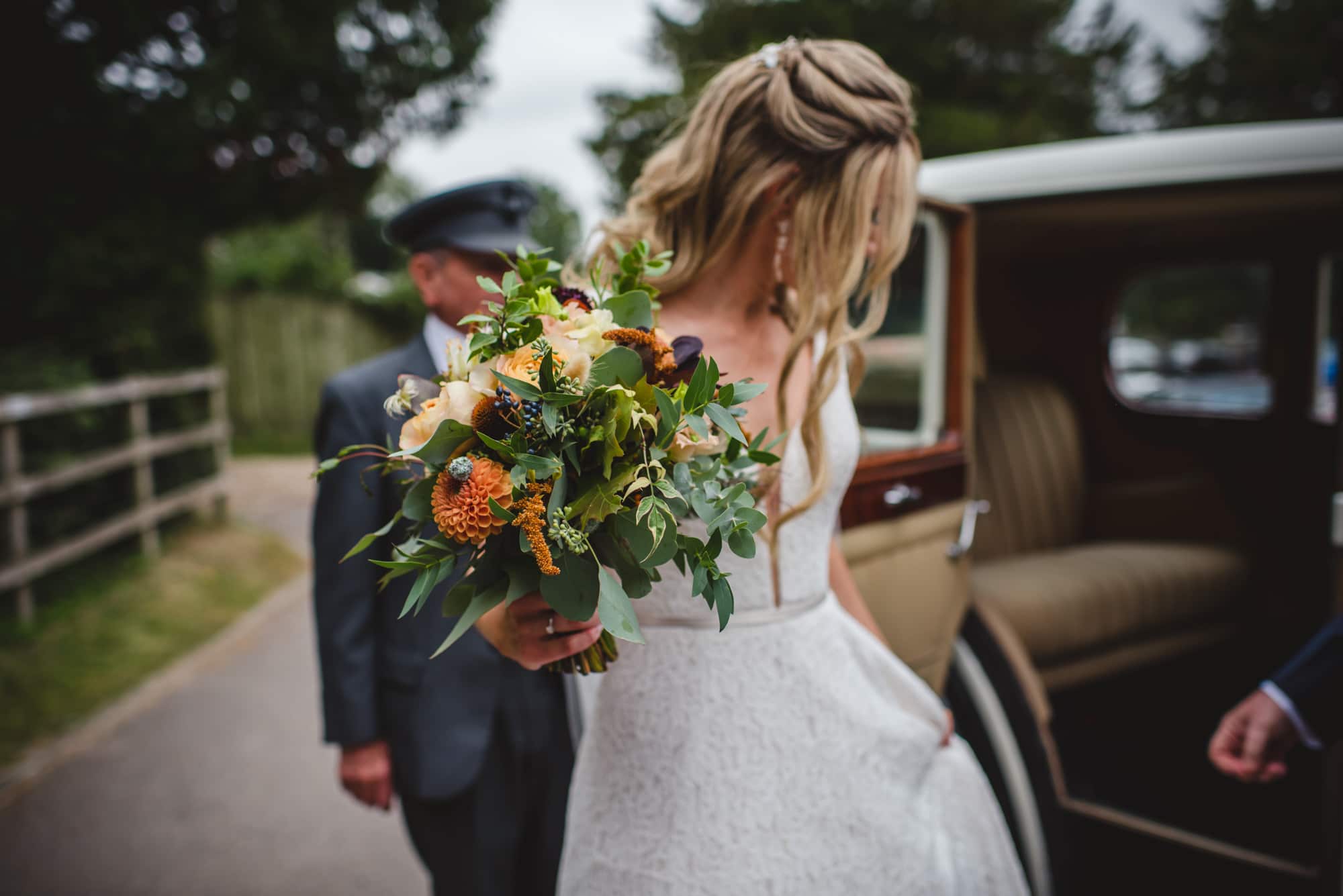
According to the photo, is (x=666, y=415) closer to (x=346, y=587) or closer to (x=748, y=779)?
(x=748, y=779)

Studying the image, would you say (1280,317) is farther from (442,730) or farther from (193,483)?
(193,483)

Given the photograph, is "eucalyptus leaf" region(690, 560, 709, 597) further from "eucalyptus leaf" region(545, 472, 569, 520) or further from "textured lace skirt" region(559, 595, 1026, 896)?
"textured lace skirt" region(559, 595, 1026, 896)

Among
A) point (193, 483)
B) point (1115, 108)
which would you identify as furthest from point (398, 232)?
point (1115, 108)

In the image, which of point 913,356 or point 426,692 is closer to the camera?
point 426,692

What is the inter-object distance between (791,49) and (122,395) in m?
6.08

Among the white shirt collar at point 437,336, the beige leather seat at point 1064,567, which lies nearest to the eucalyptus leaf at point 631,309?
the white shirt collar at point 437,336

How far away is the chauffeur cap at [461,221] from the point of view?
237 centimetres

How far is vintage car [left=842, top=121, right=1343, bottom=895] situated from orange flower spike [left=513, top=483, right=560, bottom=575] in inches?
52.0

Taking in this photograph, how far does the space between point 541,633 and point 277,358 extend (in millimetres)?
14089

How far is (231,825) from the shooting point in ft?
11.4

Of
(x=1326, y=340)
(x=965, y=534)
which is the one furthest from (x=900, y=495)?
(x=1326, y=340)

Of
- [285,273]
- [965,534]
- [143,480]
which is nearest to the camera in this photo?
[965,534]

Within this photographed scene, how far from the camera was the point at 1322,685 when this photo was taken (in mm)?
1727

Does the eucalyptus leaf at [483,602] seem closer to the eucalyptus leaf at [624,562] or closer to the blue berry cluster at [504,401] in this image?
the eucalyptus leaf at [624,562]
